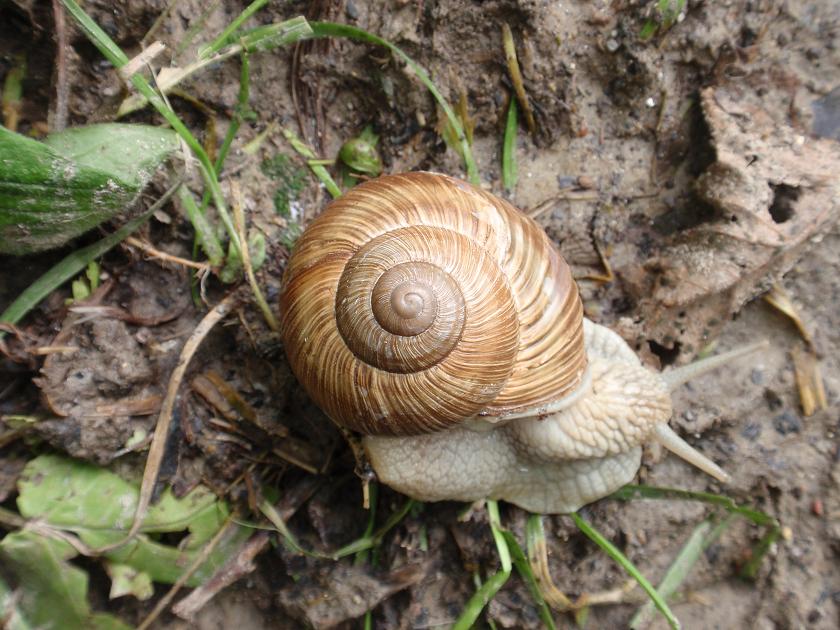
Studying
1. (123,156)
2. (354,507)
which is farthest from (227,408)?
(123,156)

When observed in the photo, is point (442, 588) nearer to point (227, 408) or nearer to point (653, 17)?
point (227, 408)

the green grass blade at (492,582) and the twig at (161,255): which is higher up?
the twig at (161,255)

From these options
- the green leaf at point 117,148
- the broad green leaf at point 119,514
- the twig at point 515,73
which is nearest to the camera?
the green leaf at point 117,148

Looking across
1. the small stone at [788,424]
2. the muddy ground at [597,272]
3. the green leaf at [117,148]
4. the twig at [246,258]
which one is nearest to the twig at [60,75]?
the green leaf at [117,148]

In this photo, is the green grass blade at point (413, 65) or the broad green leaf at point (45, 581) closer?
the broad green leaf at point (45, 581)

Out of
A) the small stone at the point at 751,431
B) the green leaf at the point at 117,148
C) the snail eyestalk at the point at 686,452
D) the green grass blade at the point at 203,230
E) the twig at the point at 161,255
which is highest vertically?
the green leaf at the point at 117,148

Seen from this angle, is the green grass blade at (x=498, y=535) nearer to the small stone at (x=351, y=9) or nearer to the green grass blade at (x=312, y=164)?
the green grass blade at (x=312, y=164)
